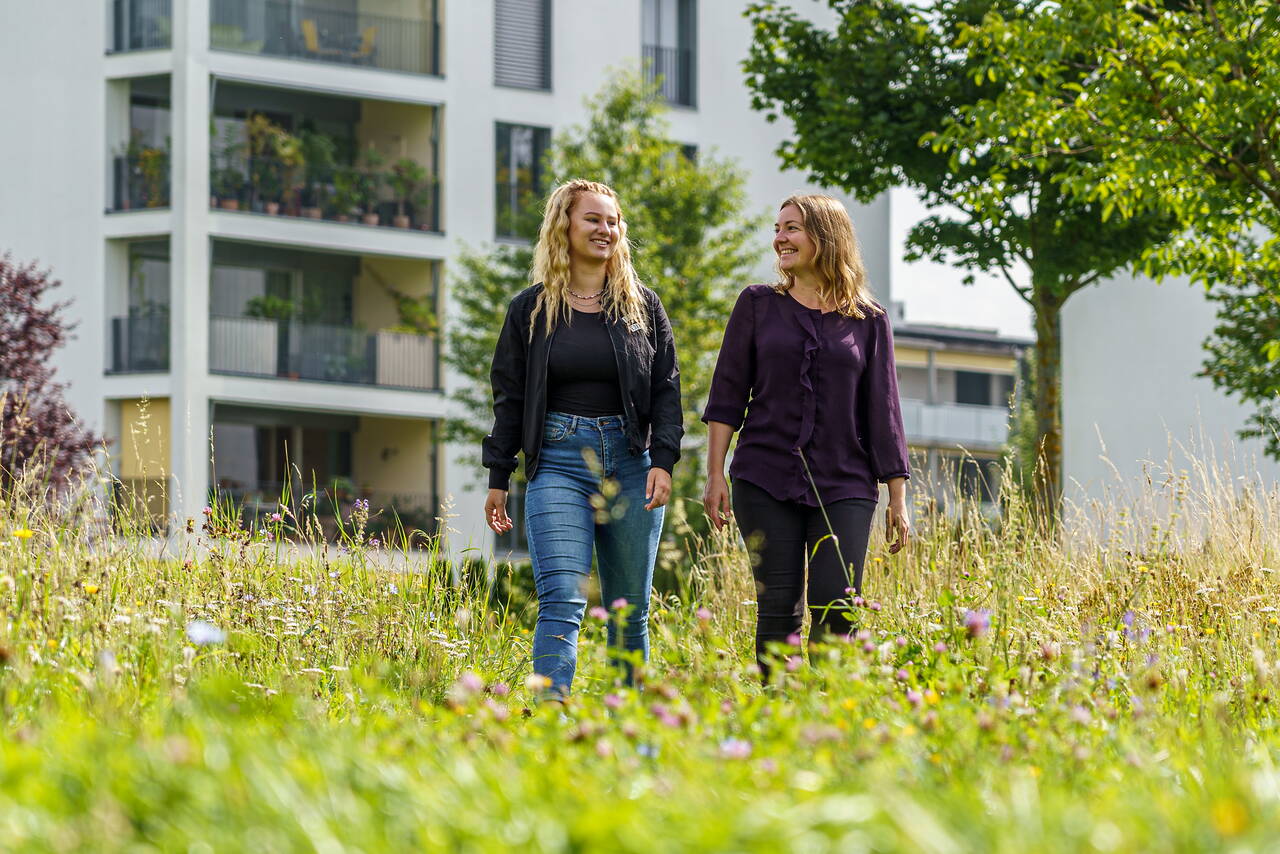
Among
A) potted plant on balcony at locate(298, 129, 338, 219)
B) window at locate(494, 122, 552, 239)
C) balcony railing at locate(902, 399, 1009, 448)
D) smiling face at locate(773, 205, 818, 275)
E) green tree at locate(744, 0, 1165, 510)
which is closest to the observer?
smiling face at locate(773, 205, 818, 275)

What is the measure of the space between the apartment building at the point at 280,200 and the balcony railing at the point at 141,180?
0.04 m

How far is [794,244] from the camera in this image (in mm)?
5699

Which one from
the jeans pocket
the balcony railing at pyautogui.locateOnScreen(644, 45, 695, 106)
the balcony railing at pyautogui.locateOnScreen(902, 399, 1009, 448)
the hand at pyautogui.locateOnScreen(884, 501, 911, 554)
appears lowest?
the balcony railing at pyautogui.locateOnScreen(902, 399, 1009, 448)

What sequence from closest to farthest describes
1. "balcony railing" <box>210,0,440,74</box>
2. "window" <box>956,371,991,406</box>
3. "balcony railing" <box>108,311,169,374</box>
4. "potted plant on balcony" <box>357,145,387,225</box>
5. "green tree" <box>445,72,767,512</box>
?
"green tree" <box>445,72,767,512</box>, "balcony railing" <box>108,311,169,374</box>, "balcony railing" <box>210,0,440,74</box>, "potted plant on balcony" <box>357,145,387,225</box>, "window" <box>956,371,991,406</box>

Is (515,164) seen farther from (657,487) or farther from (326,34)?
(657,487)

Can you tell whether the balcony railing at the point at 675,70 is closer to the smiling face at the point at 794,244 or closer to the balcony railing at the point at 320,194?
the balcony railing at the point at 320,194

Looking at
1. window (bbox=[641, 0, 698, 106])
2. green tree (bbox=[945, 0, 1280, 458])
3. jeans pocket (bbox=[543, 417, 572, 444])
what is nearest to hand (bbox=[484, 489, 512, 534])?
jeans pocket (bbox=[543, 417, 572, 444])

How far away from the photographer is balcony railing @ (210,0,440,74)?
30688 mm

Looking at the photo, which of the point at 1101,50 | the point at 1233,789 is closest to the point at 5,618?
the point at 1233,789

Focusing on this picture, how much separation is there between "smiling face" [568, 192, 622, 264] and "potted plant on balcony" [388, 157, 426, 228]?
26004 mm

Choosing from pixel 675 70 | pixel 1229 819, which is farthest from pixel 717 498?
pixel 675 70

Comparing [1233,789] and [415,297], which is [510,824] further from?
[415,297]

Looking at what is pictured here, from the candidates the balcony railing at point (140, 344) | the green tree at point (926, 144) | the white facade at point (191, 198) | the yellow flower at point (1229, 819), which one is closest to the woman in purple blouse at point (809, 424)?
the yellow flower at point (1229, 819)

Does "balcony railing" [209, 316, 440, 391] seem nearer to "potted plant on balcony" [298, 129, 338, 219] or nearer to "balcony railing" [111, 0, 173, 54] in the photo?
"potted plant on balcony" [298, 129, 338, 219]
